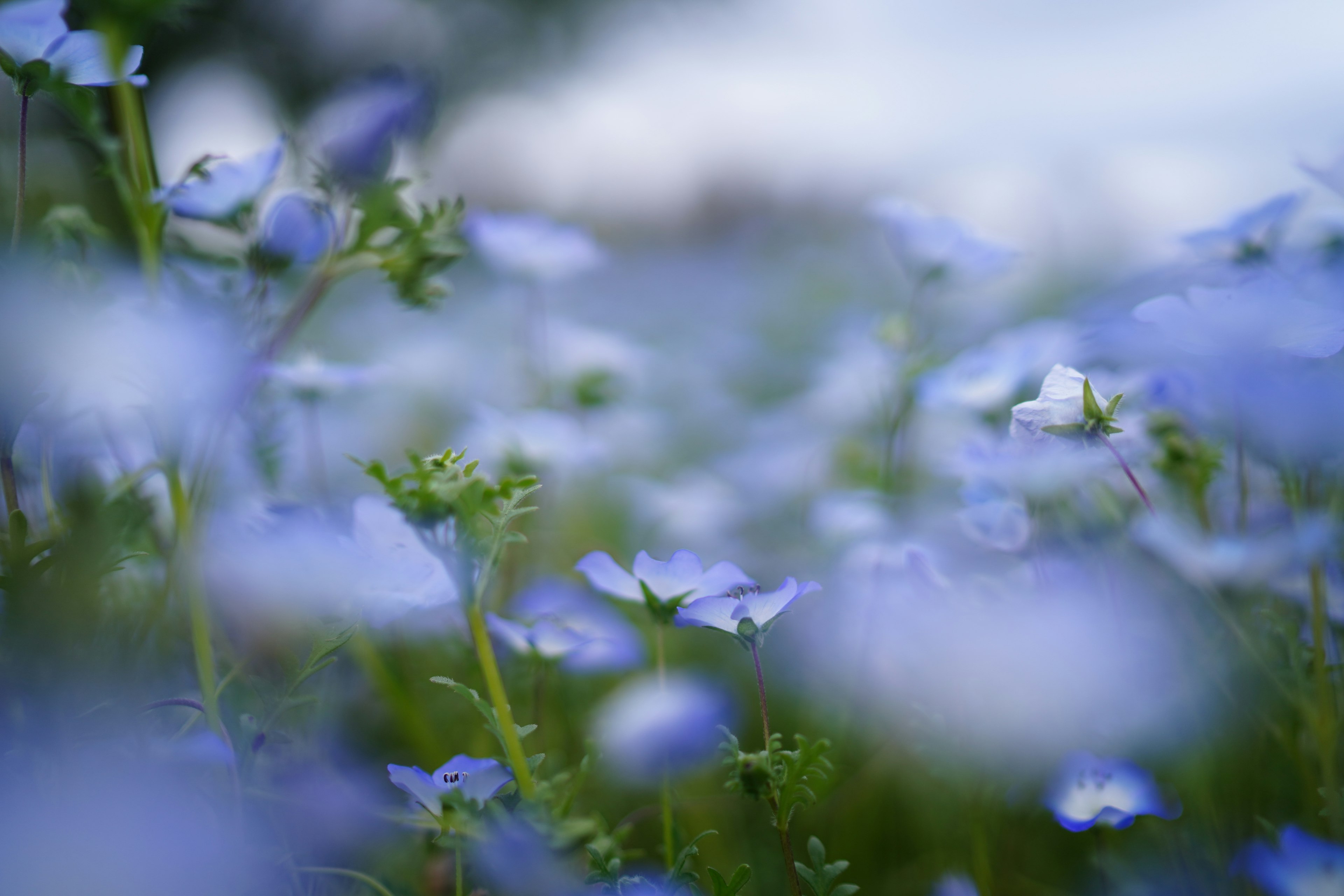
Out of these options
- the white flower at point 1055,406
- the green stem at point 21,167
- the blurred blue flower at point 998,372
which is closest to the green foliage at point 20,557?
the green stem at point 21,167

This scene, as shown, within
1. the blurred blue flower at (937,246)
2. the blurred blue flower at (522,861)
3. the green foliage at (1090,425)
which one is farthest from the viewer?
the blurred blue flower at (937,246)

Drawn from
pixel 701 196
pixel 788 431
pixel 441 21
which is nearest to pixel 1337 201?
pixel 788 431

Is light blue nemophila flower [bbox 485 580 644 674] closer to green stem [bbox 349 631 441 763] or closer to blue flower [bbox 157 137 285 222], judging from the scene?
green stem [bbox 349 631 441 763]

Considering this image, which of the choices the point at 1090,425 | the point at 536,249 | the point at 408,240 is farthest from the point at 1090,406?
the point at 536,249

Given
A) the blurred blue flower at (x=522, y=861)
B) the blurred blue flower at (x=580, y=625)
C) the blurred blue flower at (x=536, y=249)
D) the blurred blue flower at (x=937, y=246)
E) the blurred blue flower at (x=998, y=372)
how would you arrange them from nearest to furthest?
the blurred blue flower at (x=522, y=861) < the blurred blue flower at (x=580, y=625) < the blurred blue flower at (x=998, y=372) < the blurred blue flower at (x=937, y=246) < the blurred blue flower at (x=536, y=249)

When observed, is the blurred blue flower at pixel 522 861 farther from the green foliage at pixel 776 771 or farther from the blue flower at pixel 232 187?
the blue flower at pixel 232 187

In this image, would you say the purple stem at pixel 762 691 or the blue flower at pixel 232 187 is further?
the blue flower at pixel 232 187

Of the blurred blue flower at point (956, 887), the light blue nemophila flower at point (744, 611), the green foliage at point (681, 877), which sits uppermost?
the light blue nemophila flower at point (744, 611)

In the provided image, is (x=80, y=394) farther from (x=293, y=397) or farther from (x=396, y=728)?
(x=396, y=728)
